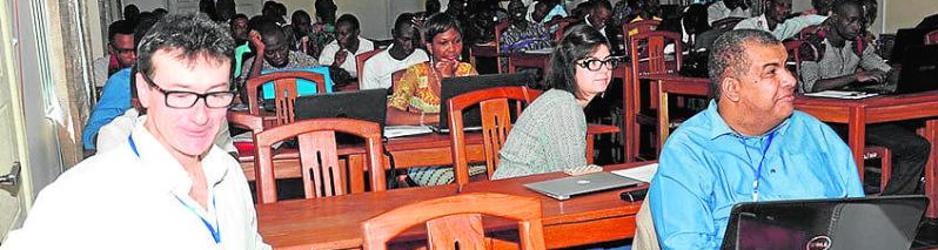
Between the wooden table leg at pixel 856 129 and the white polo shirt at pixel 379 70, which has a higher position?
the white polo shirt at pixel 379 70

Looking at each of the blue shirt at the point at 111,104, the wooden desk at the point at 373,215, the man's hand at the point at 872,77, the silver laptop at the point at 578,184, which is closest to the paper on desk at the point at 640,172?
the silver laptop at the point at 578,184

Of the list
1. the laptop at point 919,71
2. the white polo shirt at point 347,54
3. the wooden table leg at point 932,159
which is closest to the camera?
the laptop at point 919,71

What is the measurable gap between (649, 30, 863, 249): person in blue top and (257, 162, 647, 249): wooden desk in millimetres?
361

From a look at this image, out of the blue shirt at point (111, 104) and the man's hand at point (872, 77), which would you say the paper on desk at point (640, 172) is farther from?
the man's hand at point (872, 77)

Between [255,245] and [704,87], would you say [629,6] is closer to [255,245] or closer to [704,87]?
[704,87]

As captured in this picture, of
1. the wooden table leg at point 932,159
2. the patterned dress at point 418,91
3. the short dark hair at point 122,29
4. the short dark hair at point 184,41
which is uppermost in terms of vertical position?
the short dark hair at point 122,29

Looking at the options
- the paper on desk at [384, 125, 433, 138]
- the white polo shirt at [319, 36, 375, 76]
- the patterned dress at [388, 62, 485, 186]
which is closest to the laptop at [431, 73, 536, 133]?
the paper on desk at [384, 125, 433, 138]

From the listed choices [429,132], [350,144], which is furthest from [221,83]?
[429,132]

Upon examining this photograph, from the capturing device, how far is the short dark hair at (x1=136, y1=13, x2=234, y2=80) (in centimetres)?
172

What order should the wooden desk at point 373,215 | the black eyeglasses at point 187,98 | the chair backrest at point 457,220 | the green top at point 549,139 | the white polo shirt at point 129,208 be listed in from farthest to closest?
1. the green top at point 549,139
2. the wooden desk at point 373,215
3. the chair backrest at point 457,220
4. the black eyeglasses at point 187,98
5. the white polo shirt at point 129,208

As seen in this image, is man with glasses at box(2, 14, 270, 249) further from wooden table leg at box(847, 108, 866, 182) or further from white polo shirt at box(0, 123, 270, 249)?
wooden table leg at box(847, 108, 866, 182)

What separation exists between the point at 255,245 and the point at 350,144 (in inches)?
68.9

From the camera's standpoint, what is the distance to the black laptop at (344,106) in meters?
3.53

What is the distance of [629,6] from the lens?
11406mm
